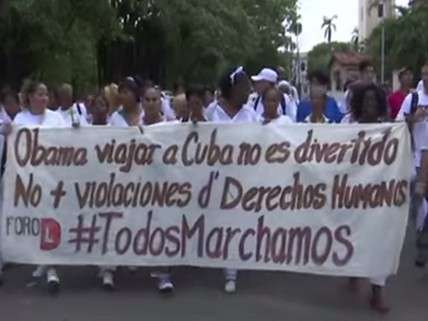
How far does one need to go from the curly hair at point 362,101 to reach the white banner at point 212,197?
1.07 ft

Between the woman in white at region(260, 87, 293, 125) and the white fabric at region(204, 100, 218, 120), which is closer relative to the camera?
the woman in white at region(260, 87, 293, 125)

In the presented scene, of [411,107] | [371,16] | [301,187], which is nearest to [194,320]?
[301,187]

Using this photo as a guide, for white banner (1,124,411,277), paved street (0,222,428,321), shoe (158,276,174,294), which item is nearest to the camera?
paved street (0,222,428,321)

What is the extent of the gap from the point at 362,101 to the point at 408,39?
5804cm

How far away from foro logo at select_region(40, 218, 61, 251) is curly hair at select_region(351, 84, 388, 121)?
250 centimetres

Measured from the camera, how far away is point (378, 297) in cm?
833

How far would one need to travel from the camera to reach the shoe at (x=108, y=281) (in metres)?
8.98

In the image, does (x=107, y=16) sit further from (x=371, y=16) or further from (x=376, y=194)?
(x=371, y=16)

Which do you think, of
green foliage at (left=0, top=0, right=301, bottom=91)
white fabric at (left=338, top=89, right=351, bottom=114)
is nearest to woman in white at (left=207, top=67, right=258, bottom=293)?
white fabric at (left=338, top=89, right=351, bottom=114)

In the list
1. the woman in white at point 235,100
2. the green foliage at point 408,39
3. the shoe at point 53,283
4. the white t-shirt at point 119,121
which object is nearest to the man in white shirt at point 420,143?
the woman in white at point 235,100

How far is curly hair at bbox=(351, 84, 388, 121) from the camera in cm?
872

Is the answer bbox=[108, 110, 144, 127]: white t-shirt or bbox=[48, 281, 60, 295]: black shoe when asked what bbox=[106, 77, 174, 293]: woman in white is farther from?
bbox=[48, 281, 60, 295]: black shoe

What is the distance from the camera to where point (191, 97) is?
9.35 meters

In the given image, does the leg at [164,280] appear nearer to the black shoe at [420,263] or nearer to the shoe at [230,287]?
the shoe at [230,287]
